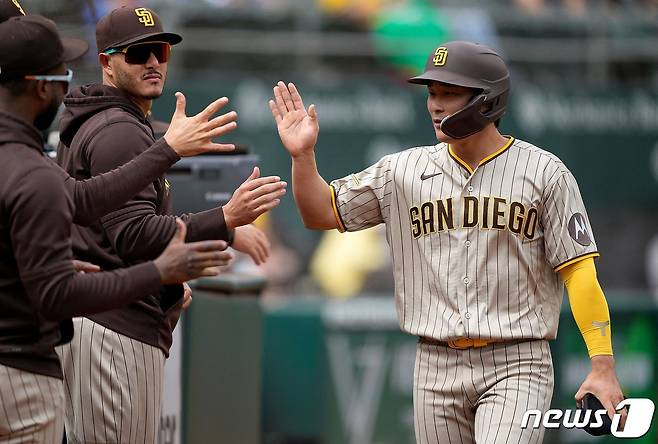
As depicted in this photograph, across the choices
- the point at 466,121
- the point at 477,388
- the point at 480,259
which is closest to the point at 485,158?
the point at 466,121

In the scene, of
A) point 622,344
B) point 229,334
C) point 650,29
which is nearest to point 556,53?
point 650,29

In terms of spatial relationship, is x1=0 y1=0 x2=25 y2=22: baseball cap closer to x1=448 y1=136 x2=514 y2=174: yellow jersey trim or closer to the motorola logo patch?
x1=448 y1=136 x2=514 y2=174: yellow jersey trim

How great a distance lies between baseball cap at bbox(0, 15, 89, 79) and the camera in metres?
3.92

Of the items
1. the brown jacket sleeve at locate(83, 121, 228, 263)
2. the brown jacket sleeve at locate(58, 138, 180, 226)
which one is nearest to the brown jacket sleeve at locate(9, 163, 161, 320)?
the brown jacket sleeve at locate(58, 138, 180, 226)

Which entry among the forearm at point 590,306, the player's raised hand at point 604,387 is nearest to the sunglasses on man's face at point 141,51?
the forearm at point 590,306

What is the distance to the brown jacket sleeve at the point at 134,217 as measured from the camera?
462 cm

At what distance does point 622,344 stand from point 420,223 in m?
5.64

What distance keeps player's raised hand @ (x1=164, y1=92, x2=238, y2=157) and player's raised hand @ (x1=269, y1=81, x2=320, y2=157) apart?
0.46 m

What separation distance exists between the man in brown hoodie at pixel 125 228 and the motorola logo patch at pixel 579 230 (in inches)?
45.9

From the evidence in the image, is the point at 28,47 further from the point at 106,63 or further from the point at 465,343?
the point at 465,343

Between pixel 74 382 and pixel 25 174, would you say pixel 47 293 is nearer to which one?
pixel 25 174

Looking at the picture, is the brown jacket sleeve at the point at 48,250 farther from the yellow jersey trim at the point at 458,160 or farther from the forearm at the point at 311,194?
the yellow jersey trim at the point at 458,160

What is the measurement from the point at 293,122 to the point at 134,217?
821 mm

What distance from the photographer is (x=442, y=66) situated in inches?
200
